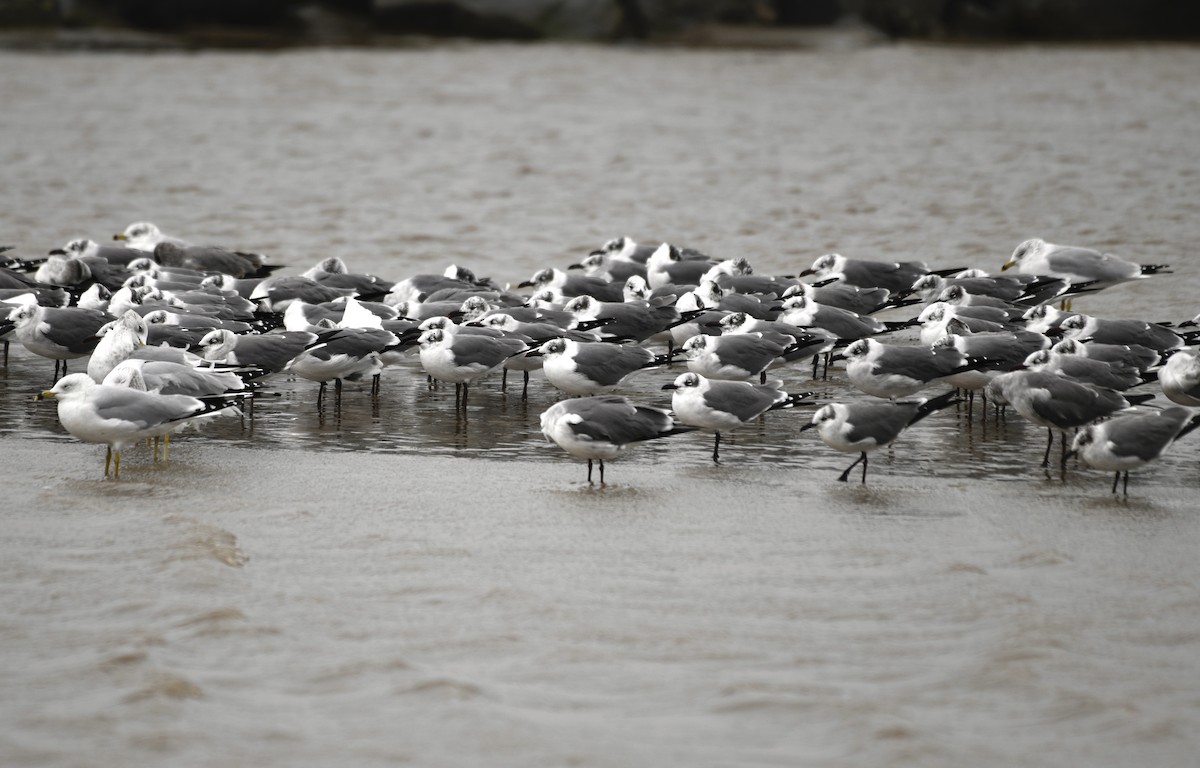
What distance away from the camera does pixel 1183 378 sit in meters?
9.41

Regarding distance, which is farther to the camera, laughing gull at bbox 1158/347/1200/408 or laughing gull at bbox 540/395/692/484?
laughing gull at bbox 1158/347/1200/408

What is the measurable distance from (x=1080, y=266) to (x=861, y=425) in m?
5.61

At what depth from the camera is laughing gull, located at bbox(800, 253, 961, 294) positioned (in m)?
13.2

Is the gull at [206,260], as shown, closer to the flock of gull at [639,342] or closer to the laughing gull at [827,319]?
the flock of gull at [639,342]

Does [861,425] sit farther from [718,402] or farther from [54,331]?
[54,331]

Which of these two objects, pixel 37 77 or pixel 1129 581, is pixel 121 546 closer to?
pixel 1129 581

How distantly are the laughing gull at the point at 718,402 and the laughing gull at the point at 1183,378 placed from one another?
7.56ft

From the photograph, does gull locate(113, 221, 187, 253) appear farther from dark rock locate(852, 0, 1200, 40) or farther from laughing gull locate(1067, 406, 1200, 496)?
dark rock locate(852, 0, 1200, 40)

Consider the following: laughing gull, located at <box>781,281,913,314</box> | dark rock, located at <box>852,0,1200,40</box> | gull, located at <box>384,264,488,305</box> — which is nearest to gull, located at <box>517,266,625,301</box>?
gull, located at <box>384,264,488,305</box>

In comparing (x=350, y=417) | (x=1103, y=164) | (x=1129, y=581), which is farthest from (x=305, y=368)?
(x=1103, y=164)

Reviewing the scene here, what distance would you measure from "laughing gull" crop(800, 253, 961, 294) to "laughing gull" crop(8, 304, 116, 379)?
6.12 m

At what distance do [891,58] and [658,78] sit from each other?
6.40 m

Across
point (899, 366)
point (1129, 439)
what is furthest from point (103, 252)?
point (1129, 439)

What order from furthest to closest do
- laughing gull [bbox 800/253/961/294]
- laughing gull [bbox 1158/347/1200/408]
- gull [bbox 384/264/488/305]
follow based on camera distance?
laughing gull [bbox 800/253/961/294] < gull [bbox 384/264/488/305] < laughing gull [bbox 1158/347/1200/408]
